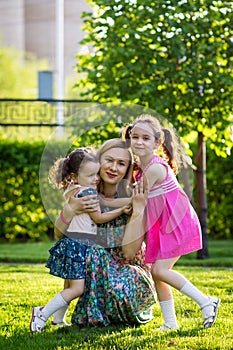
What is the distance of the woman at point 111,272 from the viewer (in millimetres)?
4355

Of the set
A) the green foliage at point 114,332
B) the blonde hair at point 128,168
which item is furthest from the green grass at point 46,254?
the blonde hair at point 128,168

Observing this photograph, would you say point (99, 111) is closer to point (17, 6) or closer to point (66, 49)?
point (66, 49)

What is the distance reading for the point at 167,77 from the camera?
8.11 metres

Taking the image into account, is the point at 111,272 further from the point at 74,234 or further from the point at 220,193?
the point at 220,193

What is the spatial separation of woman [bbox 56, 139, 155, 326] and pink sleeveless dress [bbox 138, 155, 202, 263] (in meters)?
0.16

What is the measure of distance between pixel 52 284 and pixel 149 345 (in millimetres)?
2423

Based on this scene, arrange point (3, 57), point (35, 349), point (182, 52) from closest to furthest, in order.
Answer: point (35, 349) → point (182, 52) → point (3, 57)

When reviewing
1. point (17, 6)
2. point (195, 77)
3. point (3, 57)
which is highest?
point (17, 6)

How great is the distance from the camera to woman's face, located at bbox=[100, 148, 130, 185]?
4324 millimetres

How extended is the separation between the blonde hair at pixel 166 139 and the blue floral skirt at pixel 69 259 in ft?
2.25

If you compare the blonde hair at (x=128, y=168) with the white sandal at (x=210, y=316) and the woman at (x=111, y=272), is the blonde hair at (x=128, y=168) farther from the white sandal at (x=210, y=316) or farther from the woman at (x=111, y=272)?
the white sandal at (x=210, y=316)

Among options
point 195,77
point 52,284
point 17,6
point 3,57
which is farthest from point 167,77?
point 17,6

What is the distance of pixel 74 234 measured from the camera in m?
4.39

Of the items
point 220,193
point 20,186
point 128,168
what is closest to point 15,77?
point 20,186
